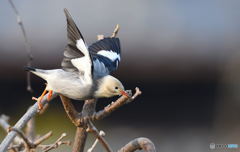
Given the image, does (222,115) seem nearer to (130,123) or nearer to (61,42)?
(130,123)

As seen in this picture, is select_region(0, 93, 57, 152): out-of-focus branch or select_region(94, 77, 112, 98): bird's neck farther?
select_region(94, 77, 112, 98): bird's neck

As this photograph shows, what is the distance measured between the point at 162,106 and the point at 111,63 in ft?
4.73

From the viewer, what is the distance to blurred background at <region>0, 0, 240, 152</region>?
3.58 metres

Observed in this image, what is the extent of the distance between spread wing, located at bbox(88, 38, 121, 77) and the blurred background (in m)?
1.05

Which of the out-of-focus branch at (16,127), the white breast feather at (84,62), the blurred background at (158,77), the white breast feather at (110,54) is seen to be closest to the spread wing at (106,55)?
the white breast feather at (110,54)

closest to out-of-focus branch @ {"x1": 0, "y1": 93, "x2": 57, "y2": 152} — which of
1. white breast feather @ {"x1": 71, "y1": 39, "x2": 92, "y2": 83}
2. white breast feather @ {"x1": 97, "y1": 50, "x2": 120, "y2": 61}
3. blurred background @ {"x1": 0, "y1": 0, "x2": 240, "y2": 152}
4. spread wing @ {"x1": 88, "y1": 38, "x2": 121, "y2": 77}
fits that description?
white breast feather @ {"x1": 71, "y1": 39, "x2": 92, "y2": 83}

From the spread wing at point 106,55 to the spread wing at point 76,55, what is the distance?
15 centimetres

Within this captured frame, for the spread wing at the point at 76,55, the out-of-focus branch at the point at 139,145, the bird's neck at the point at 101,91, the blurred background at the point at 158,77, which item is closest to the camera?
the out-of-focus branch at the point at 139,145

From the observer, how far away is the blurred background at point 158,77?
3580 millimetres

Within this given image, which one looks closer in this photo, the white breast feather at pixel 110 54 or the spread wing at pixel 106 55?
the spread wing at pixel 106 55

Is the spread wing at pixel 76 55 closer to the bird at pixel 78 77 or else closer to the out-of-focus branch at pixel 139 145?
the bird at pixel 78 77

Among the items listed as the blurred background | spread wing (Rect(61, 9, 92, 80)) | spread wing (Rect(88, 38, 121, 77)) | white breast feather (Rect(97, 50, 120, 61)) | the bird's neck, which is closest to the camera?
spread wing (Rect(61, 9, 92, 80))

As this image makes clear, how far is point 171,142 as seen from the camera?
374 centimetres

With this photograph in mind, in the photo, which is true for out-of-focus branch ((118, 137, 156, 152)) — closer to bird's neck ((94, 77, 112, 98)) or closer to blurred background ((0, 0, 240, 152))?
bird's neck ((94, 77, 112, 98))
